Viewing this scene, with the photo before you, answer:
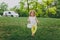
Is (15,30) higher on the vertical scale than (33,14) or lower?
lower

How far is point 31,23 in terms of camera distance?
6.98 metres

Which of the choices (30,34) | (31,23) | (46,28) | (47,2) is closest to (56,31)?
(46,28)

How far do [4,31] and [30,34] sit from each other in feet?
3.74

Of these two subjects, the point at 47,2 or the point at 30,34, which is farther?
the point at 47,2

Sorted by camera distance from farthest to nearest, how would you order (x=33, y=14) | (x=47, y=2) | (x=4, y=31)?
(x=47, y=2), (x=4, y=31), (x=33, y=14)

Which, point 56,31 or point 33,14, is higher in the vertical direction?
point 33,14

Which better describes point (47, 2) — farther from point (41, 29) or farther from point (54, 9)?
point (41, 29)

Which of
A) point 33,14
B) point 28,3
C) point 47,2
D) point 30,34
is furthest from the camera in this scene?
point 47,2

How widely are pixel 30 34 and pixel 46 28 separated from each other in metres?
1.24

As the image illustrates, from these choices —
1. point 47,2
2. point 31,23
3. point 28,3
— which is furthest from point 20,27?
point 47,2

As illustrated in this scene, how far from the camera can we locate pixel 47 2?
13500 millimetres

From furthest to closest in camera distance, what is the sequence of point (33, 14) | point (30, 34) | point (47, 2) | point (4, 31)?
point (47, 2) < point (4, 31) < point (30, 34) < point (33, 14)

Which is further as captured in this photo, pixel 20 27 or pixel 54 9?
pixel 54 9

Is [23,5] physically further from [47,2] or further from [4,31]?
[4,31]
